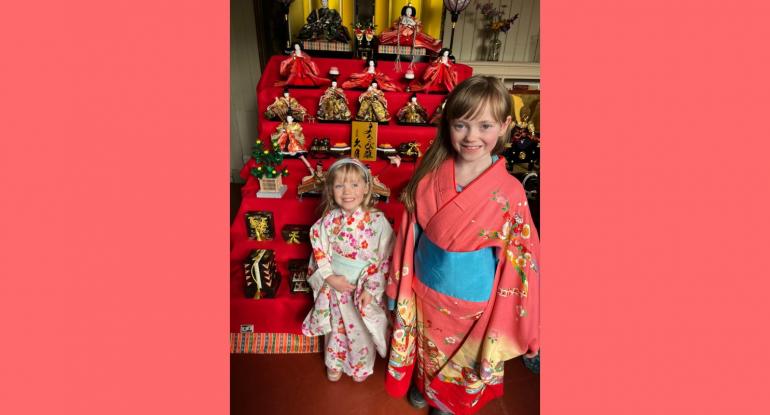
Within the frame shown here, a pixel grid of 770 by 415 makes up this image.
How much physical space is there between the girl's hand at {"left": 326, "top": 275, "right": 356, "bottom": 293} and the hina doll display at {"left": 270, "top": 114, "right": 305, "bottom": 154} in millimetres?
1423

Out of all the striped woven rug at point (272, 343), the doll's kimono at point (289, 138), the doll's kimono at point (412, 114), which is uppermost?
the doll's kimono at point (412, 114)

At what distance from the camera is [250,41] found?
13.1ft

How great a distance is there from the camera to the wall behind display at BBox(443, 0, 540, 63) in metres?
4.43

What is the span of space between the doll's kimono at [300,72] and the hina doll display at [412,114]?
2.72 feet

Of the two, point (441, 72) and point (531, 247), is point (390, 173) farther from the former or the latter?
point (531, 247)

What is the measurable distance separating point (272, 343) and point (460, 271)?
142 centimetres

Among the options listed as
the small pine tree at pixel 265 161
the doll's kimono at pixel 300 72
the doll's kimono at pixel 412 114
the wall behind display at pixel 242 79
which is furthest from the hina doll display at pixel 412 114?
the wall behind display at pixel 242 79

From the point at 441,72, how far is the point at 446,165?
2.17 m

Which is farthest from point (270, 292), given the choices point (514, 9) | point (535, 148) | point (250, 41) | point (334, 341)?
point (514, 9)

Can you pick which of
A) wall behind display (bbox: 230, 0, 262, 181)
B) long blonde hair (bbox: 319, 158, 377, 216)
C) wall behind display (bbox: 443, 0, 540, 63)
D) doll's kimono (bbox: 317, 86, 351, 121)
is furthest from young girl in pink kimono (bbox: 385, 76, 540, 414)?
wall behind display (bbox: 443, 0, 540, 63)

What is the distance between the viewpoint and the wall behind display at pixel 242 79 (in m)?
3.78

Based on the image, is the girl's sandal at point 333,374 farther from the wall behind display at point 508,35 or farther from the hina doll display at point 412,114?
the wall behind display at point 508,35

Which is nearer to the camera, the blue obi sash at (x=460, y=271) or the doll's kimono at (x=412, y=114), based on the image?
the blue obi sash at (x=460, y=271)

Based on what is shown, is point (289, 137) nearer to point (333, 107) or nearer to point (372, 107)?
point (333, 107)
